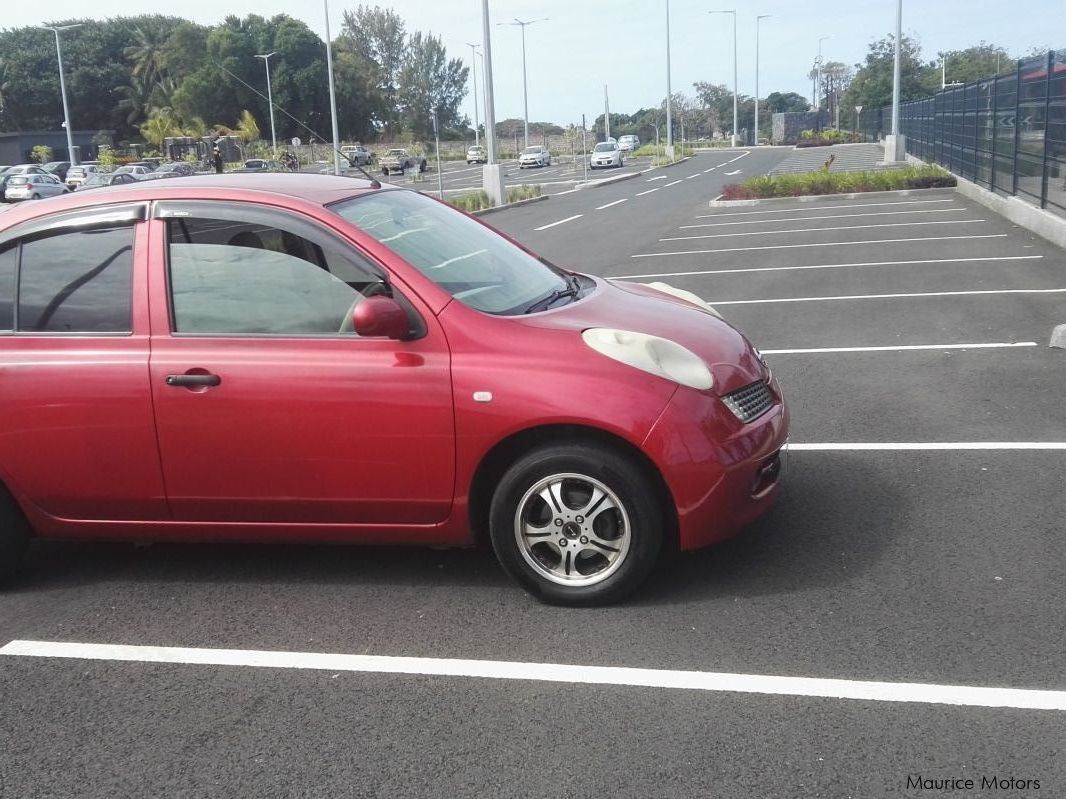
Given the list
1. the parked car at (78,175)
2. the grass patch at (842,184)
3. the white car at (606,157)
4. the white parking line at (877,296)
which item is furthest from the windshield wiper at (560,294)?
the white car at (606,157)

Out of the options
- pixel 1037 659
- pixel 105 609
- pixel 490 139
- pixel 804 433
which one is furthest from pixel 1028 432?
pixel 490 139

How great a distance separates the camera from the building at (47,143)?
319 feet

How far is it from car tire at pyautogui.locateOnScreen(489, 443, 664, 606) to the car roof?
Answer: 1.45 metres

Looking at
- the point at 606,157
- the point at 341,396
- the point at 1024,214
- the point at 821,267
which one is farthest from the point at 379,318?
the point at 606,157

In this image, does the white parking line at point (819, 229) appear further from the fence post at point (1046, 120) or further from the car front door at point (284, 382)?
the car front door at point (284, 382)

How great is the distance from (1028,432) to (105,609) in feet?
16.0

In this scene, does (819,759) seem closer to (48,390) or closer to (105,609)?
(105,609)

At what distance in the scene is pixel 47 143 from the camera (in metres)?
101

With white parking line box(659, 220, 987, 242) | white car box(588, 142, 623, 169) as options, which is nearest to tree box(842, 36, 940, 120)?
white car box(588, 142, 623, 169)

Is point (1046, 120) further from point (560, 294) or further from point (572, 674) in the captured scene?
point (572, 674)

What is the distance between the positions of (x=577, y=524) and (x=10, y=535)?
96.1 inches

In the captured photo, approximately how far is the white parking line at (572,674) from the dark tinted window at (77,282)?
4.24 feet

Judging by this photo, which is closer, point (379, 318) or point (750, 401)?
point (379, 318)

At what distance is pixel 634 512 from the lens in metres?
4.05
